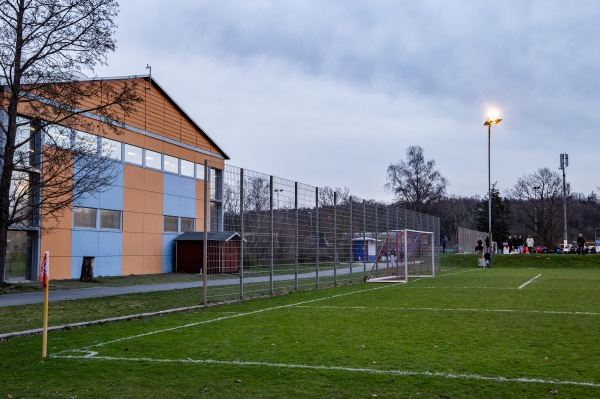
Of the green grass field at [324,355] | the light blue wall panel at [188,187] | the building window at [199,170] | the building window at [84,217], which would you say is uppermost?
the building window at [199,170]

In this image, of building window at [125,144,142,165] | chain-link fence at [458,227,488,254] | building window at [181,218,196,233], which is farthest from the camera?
chain-link fence at [458,227,488,254]

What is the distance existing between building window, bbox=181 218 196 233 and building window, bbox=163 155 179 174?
3.33 meters

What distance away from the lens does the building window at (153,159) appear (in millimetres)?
35594

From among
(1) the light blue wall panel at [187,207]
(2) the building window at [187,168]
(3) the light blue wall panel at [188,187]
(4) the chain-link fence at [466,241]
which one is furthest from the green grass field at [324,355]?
(4) the chain-link fence at [466,241]

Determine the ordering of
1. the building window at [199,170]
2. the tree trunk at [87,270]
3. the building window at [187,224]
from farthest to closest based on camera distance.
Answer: the building window at [199,170] < the building window at [187,224] < the tree trunk at [87,270]

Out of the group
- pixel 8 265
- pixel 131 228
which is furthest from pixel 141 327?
pixel 131 228

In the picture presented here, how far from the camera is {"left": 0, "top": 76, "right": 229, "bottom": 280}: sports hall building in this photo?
28516mm

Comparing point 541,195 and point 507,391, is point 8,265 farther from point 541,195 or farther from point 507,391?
point 541,195

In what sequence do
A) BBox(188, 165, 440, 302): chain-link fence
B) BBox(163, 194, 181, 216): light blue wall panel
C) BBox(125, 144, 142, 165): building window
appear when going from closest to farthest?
BBox(188, 165, 440, 302): chain-link fence, BBox(125, 144, 142, 165): building window, BBox(163, 194, 181, 216): light blue wall panel

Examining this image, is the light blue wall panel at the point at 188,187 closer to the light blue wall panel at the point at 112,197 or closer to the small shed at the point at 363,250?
the light blue wall panel at the point at 112,197

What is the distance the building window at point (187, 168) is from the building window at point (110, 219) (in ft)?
22.9

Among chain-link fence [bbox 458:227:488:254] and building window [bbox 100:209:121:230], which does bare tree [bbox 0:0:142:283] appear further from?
chain-link fence [bbox 458:227:488:254]

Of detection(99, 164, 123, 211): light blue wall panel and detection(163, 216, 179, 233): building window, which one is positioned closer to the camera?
detection(99, 164, 123, 211): light blue wall panel

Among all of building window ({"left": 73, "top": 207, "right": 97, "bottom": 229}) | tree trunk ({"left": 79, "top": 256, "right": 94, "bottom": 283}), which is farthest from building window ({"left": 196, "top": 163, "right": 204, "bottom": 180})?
tree trunk ({"left": 79, "top": 256, "right": 94, "bottom": 283})
